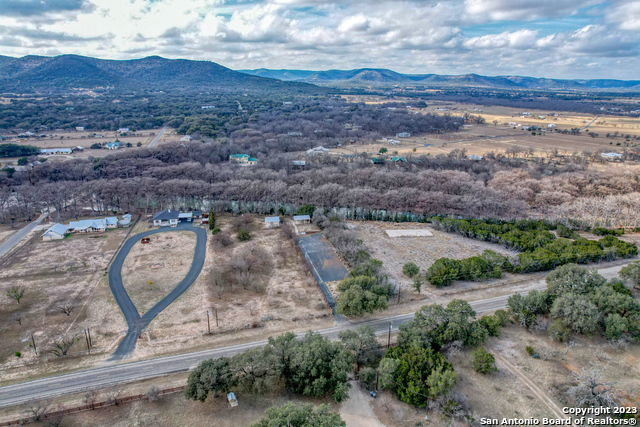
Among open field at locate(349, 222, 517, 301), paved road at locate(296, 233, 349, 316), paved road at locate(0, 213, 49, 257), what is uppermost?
open field at locate(349, 222, 517, 301)

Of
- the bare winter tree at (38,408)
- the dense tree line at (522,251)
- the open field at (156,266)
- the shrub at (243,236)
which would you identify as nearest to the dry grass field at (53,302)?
the open field at (156,266)

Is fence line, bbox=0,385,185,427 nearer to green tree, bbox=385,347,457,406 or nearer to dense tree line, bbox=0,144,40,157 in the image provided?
green tree, bbox=385,347,457,406

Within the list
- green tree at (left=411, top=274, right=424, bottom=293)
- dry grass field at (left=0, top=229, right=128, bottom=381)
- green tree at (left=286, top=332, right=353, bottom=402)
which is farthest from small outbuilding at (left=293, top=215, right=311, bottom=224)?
green tree at (left=286, top=332, right=353, bottom=402)

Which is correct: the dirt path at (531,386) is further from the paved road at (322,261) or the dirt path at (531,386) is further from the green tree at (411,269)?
the paved road at (322,261)

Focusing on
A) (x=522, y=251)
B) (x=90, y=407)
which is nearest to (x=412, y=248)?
(x=522, y=251)

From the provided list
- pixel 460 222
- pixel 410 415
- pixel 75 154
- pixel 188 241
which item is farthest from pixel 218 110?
pixel 410 415

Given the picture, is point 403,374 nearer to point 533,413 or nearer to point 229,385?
point 533,413

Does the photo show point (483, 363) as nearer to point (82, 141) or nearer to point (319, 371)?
point (319, 371)
